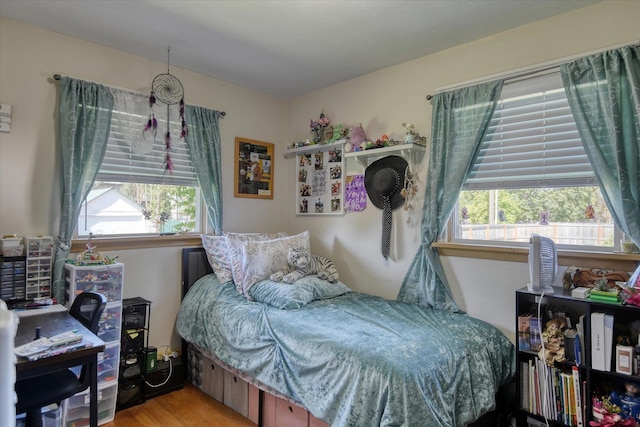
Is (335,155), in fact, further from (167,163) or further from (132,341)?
(132,341)

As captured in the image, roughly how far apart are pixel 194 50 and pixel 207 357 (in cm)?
233

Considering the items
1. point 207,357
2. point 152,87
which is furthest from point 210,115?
point 207,357

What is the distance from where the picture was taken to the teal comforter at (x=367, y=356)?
61.3 inches

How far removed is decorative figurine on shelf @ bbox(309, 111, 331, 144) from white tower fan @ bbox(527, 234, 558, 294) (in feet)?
6.79

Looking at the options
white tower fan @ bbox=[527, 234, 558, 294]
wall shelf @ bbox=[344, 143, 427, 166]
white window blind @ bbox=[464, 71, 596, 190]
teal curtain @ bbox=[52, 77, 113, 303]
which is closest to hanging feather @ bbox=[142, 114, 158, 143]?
teal curtain @ bbox=[52, 77, 113, 303]

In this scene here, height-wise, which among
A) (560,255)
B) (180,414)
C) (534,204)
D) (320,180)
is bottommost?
(180,414)

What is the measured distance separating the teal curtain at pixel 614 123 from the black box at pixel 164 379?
3.07 meters

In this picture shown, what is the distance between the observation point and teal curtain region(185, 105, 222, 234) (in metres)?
3.14

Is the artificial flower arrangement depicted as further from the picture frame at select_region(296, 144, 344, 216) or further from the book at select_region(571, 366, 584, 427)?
the book at select_region(571, 366, 584, 427)

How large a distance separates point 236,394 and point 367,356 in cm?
127

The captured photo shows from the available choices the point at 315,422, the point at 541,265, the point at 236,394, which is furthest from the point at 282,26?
the point at 236,394

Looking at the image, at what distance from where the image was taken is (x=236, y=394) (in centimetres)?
250

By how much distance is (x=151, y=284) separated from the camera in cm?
294

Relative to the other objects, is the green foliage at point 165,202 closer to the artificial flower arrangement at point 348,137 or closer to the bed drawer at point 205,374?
the bed drawer at point 205,374
